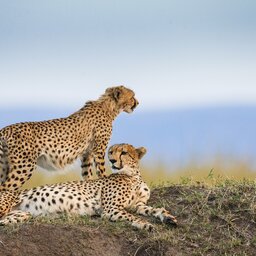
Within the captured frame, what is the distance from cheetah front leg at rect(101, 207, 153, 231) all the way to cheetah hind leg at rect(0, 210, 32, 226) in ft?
2.37

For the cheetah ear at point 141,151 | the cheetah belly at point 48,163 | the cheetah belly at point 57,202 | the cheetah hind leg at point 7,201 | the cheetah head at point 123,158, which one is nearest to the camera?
the cheetah hind leg at point 7,201

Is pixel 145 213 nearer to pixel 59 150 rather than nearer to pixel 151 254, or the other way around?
pixel 151 254

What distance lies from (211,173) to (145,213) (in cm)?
126

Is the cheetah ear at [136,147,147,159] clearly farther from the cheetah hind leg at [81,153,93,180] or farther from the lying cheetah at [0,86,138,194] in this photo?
the cheetah hind leg at [81,153,93,180]

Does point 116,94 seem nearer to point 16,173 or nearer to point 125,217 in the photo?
point 16,173

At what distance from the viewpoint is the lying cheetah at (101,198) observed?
23.9 feet

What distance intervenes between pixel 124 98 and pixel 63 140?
1.12 metres

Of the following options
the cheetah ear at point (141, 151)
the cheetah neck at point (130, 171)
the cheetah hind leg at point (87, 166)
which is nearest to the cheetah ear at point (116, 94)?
the cheetah hind leg at point (87, 166)

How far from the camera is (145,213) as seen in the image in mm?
7434

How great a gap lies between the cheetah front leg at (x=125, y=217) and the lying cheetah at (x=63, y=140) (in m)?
1.54

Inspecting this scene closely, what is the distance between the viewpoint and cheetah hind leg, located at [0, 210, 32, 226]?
7.05 meters

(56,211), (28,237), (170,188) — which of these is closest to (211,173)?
(170,188)

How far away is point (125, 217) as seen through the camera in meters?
7.16

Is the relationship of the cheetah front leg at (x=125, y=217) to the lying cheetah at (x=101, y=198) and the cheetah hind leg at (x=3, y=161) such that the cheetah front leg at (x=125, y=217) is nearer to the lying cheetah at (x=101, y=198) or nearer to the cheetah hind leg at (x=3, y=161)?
the lying cheetah at (x=101, y=198)
